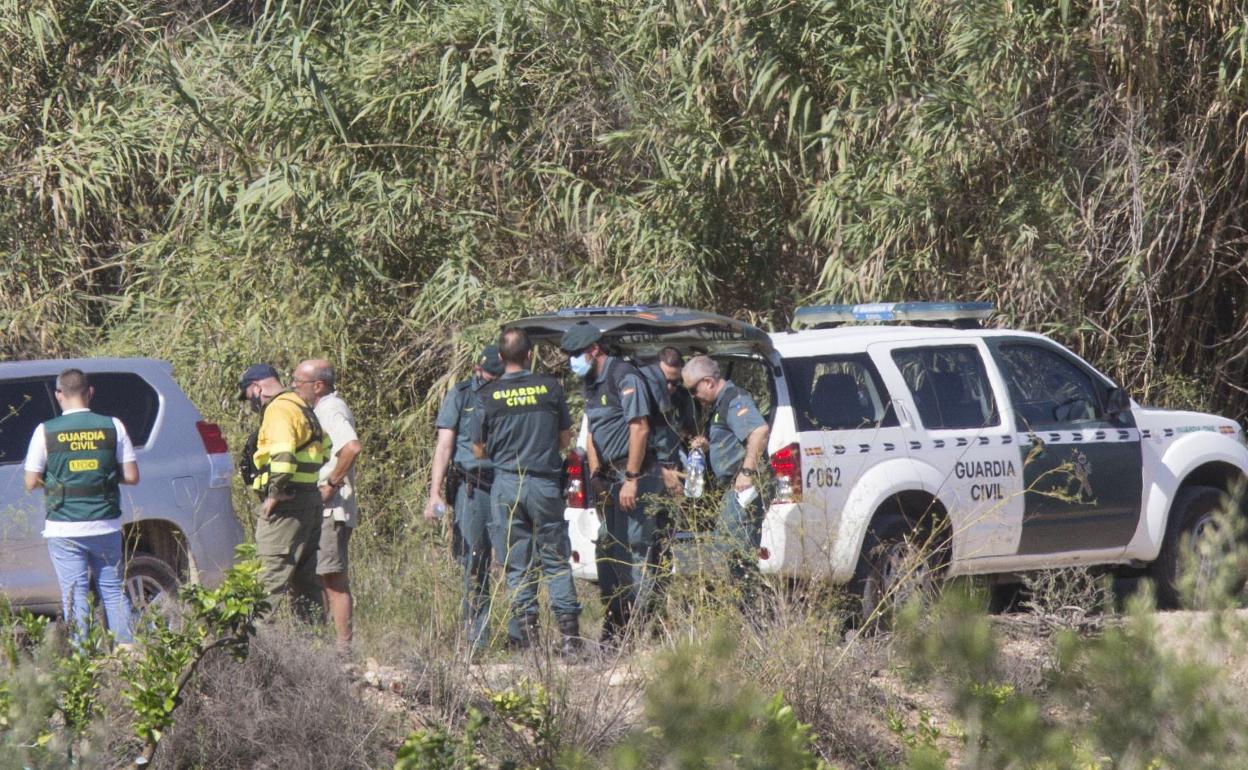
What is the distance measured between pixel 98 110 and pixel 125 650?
335 inches

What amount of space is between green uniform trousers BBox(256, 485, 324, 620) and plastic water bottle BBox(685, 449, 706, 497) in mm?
1795

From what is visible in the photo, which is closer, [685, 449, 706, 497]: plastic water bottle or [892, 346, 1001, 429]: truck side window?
[685, 449, 706, 497]: plastic water bottle

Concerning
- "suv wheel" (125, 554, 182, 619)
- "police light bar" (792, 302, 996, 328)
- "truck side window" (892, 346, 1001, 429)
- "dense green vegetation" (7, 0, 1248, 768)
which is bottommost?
"suv wheel" (125, 554, 182, 619)

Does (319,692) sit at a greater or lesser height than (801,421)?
lesser

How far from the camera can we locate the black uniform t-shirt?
7.15 meters

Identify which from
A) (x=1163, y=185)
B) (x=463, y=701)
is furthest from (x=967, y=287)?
(x=463, y=701)

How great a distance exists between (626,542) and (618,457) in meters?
0.45

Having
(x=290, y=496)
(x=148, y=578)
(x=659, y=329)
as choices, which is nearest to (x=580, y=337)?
(x=659, y=329)

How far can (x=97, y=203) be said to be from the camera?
480 inches

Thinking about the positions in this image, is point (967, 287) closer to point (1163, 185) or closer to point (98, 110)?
point (1163, 185)

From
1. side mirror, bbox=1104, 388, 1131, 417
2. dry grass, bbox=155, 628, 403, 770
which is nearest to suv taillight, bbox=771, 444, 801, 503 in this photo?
side mirror, bbox=1104, 388, 1131, 417

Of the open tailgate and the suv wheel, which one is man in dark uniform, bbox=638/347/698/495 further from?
the suv wheel

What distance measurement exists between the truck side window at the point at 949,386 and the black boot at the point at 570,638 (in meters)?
2.06

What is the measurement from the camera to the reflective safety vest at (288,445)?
6801 mm
